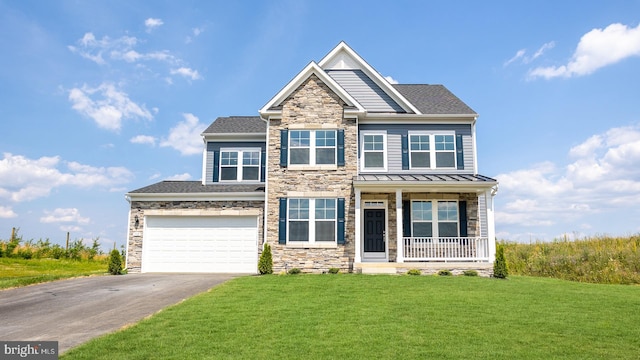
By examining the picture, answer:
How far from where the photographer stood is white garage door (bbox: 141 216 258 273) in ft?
62.8

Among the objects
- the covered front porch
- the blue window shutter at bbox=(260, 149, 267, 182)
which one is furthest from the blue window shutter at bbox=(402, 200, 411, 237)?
the blue window shutter at bbox=(260, 149, 267, 182)

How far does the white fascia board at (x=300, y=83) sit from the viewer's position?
1861cm

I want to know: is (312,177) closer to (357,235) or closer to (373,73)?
(357,235)

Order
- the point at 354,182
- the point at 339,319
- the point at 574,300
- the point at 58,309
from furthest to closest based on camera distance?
the point at 354,182 < the point at 574,300 < the point at 58,309 < the point at 339,319

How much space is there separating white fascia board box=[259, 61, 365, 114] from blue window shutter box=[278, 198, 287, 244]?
3.72 metres

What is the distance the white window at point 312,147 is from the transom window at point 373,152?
5.70 ft

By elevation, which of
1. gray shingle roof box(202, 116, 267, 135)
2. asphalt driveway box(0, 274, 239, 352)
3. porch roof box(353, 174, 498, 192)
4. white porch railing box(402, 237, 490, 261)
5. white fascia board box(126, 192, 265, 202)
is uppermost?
gray shingle roof box(202, 116, 267, 135)

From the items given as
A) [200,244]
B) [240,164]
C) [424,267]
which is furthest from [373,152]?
[200,244]

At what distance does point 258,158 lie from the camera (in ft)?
69.4

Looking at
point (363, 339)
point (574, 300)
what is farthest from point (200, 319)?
point (574, 300)

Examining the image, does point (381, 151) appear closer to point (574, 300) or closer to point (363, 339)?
point (574, 300)

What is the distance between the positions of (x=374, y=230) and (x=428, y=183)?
303 centimetres

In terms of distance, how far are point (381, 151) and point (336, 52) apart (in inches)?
203

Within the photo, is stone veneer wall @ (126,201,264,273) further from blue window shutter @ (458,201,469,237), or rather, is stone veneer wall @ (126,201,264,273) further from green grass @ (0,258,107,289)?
blue window shutter @ (458,201,469,237)
